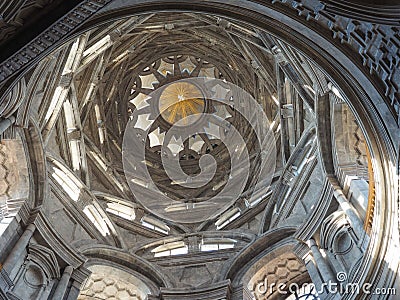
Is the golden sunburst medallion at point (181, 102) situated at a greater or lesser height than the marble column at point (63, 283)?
greater

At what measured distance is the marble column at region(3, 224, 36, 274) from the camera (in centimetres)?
1145

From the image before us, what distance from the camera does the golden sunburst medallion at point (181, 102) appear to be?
106 feet

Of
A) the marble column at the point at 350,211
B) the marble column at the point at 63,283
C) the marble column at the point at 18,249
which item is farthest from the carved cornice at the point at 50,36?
the marble column at the point at 350,211

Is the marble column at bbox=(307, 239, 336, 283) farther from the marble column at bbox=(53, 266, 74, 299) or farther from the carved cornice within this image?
the carved cornice

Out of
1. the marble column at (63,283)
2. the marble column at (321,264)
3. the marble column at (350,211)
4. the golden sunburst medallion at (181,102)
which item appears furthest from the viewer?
the golden sunburst medallion at (181,102)

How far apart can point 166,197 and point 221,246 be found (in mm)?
6063

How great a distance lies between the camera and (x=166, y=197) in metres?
23.0

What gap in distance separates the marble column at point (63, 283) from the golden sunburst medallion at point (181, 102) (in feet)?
65.2

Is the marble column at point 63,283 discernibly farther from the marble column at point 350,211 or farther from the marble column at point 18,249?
the marble column at point 350,211

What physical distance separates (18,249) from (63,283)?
1.56 metres

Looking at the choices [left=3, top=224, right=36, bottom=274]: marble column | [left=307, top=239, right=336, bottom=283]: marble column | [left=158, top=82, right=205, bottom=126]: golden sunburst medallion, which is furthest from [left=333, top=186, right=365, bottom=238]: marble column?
[left=158, top=82, right=205, bottom=126]: golden sunburst medallion

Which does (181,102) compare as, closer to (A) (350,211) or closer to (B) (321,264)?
(B) (321,264)

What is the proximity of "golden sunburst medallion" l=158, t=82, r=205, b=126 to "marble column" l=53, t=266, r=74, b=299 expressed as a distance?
65.2 ft

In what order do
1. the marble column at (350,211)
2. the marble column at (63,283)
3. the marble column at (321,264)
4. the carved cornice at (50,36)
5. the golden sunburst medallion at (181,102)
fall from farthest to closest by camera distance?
the golden sunburst medallion at (181,102), the marble column at (63,283), the marble column at (321,264), the marble column at (350,211), the carved cornice at (50,36)
